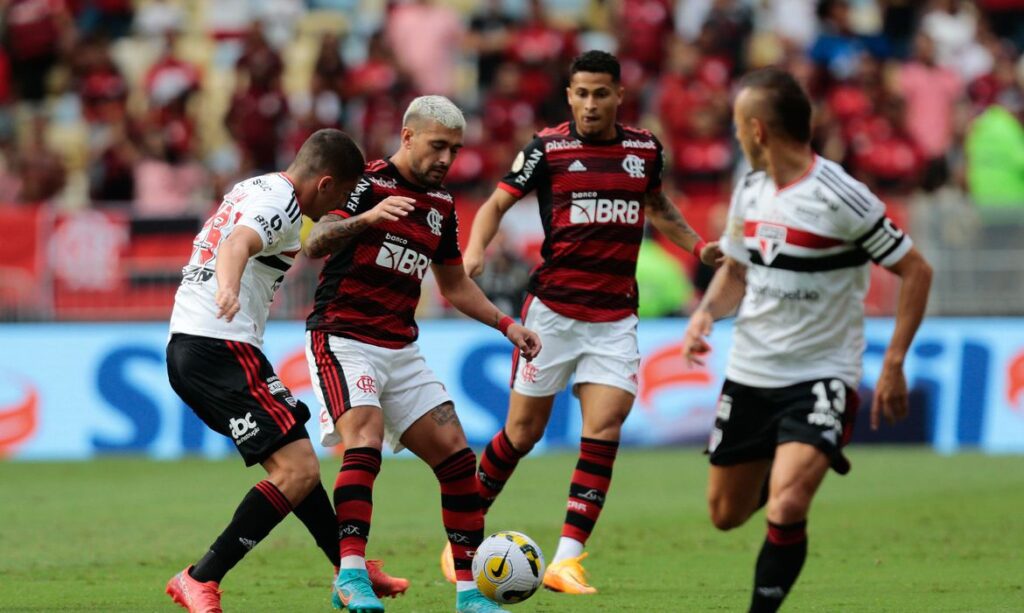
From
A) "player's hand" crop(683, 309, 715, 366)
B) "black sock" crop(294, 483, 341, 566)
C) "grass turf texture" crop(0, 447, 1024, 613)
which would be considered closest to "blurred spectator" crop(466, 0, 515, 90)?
"grass turf texture" crop(0, 447, 1024, 613)

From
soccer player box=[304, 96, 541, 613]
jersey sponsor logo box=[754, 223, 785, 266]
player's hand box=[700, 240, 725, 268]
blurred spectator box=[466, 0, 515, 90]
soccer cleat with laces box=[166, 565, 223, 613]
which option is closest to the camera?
jersey sponsor logo box=[754, 223, 785, 266]

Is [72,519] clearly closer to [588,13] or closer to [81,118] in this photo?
[81,118]

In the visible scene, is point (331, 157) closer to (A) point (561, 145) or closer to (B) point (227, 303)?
(B) point (227, 303)

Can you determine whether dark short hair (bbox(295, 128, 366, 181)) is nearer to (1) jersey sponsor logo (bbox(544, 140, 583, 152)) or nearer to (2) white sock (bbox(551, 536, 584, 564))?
(1) jersey sponsor logo (bbox(544, 140, 583, 152))

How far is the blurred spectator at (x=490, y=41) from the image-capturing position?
23594 millimetres

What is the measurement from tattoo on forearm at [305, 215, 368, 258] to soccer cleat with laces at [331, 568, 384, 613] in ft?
5.28

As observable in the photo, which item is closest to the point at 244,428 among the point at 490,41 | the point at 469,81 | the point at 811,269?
the point at 811,269

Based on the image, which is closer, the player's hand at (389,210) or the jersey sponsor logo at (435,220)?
the player's hand at (389,210)

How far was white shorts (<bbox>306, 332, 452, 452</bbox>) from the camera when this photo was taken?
8.43 metres

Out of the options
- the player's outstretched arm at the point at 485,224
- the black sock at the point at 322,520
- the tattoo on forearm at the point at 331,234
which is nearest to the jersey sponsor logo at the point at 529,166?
the player's outstretched arm at the point at 485,224

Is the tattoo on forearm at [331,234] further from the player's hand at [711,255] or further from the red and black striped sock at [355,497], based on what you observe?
the player's hand at [711,255]

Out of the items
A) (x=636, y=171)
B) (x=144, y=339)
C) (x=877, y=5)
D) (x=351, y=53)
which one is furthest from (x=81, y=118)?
(x=636, y=171)

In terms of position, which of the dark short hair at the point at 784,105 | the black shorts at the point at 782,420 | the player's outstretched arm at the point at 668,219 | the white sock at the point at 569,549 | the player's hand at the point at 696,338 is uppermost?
the dark short hair at the point at 784,105

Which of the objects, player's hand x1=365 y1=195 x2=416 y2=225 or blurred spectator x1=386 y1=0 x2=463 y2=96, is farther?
blurred spectator x1=386 y1=0 x2=463 y2=96
